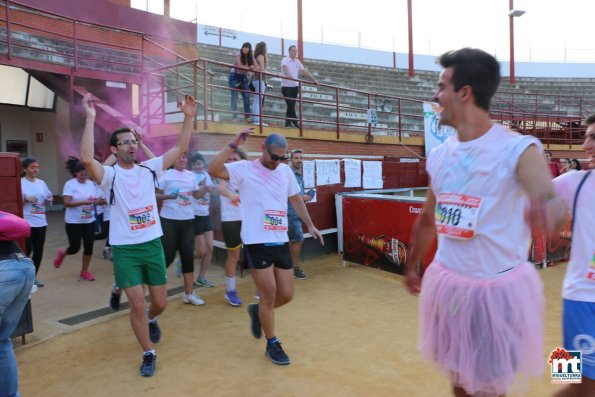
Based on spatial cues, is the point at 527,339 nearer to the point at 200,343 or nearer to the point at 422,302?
the point at 422,302

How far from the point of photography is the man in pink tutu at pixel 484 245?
6.15 ft

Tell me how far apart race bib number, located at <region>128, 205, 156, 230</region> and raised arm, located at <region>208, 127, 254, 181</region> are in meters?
0.66

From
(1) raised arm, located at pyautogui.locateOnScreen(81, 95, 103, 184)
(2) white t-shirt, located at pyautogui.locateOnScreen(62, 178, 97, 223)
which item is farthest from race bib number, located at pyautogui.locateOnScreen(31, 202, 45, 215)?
(1) raised arm, located at pyautogui.locateOnScreen(81, 95, 103, 184)

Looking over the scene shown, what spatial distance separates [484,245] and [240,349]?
327 cm

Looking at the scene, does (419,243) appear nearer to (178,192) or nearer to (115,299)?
(178,192)

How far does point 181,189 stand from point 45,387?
276 cm

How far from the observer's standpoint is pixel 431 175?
221cm

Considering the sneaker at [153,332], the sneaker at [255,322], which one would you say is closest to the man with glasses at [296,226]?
the sneaker at [255,322]

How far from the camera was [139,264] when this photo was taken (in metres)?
4.09

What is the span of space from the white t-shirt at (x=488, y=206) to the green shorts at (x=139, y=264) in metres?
2.90

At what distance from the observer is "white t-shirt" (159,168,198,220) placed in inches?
227

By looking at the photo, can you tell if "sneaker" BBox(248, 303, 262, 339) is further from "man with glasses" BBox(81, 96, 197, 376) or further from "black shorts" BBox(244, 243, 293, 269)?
"man with glasses" BBox(81, 96, 197, 376)

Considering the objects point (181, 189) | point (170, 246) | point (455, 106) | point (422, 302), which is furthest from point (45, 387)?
point (455, 106)

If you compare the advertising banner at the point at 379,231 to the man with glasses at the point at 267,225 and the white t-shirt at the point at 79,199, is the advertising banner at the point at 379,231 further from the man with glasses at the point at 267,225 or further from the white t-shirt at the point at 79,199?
the white t-shirt at the point at 79,199
